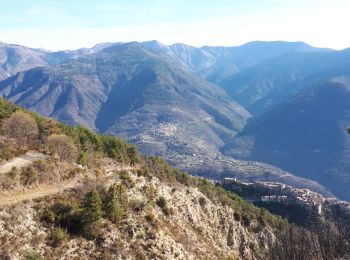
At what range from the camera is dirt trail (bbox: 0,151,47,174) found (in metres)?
45.1

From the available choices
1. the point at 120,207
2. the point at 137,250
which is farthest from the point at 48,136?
the point at 137,250

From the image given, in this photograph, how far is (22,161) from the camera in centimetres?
4753

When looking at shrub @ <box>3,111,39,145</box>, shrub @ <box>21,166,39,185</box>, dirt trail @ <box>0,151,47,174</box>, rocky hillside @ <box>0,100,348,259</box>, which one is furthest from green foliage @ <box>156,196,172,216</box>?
shrub @ <box>3,111,39,145</box>

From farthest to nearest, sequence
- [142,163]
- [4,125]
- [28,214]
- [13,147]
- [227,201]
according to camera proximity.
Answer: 1. [227,201]
2. [142,163]
3. [4,125]
4. [13,147]
5. [28,214]

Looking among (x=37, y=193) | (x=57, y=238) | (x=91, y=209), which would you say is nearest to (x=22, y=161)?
(x=37, y=193)

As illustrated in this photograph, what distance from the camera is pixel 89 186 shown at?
46844 millimetres

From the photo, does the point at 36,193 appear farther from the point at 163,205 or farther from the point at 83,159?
the point at 163,205

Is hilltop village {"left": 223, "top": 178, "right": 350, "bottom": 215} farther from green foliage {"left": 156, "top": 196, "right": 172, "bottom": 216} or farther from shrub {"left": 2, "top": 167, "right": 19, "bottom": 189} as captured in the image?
shrub {"left": 2, "top": 167, "right": 19, "bottom": 189}

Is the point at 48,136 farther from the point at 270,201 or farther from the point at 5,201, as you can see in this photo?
the point at 270,201

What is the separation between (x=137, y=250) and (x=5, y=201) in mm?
11892

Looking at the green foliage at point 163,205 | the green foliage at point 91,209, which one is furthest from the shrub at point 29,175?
the green foliage at point 163,205

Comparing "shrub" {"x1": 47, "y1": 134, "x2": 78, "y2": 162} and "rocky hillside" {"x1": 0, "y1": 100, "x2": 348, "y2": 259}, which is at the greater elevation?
"shrub" {"x1": 47, "y1": 134, "x2": 78, "y2": 162}

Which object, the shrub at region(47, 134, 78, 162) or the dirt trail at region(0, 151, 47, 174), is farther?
the shrub at region(47, 134, 78, 162)

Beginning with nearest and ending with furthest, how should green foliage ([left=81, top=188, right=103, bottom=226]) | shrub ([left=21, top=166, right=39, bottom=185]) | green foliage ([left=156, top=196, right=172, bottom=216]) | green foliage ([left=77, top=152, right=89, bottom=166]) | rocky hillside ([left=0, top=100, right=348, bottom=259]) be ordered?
rocky hillside ([left=0, top=100, right=348, bottom=259]), green foliage ([left=81, top=188, right=103, bottom=226]), shrub ([left=21, top=166, right=39, bottom=185]), green foliage ([left=77, top=152, right=89, bottom=166]), green foliage ([left=156, top=196, right=172, bottom=216])
